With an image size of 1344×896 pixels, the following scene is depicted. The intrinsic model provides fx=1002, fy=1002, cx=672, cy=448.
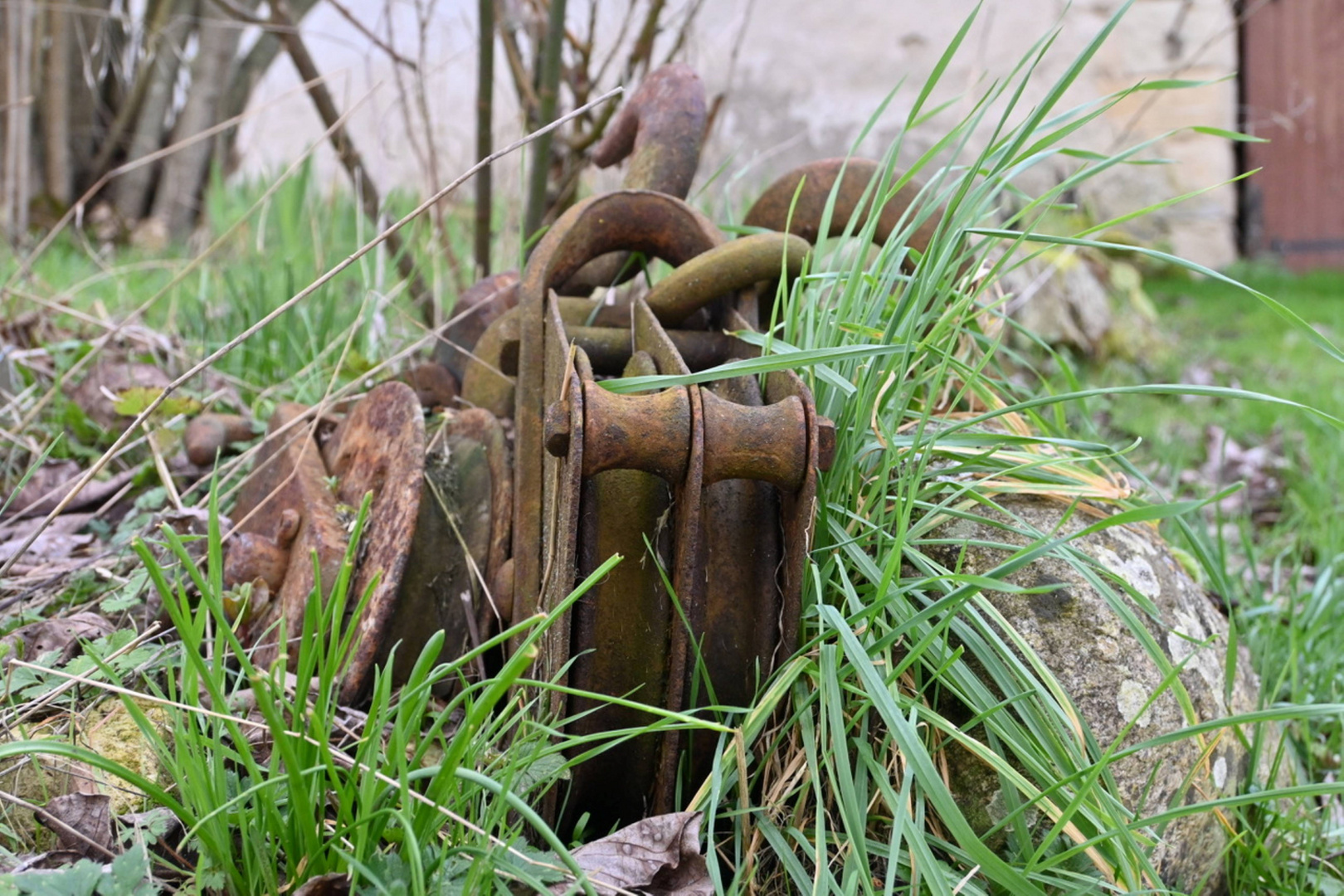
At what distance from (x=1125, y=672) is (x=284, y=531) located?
1.25 meters

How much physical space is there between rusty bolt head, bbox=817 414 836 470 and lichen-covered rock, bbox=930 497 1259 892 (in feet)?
0.66

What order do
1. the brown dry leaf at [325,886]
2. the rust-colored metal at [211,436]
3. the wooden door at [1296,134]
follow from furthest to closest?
the wooden door at [1296,134]
the rust-colored metal at [211,436]
the brown dry leaf at [325,886]

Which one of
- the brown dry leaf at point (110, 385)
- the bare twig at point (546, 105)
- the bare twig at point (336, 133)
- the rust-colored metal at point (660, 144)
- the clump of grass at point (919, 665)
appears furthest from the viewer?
the bare twig at point (336, 133)

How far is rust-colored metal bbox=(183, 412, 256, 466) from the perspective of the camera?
197cm

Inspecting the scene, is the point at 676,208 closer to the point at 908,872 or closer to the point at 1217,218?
the point at 908,872

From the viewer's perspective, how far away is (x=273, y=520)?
1656mm

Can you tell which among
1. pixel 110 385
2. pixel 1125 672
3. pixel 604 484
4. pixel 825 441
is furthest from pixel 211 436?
pixel 1125 672

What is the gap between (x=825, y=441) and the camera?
3.80 feet

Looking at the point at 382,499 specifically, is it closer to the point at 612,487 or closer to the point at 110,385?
the point at 612,487

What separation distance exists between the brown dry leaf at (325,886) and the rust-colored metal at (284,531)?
453 mm

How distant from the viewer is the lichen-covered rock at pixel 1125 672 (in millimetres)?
1265

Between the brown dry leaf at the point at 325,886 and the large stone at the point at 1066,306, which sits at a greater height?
the large stone at the point at 1066,306

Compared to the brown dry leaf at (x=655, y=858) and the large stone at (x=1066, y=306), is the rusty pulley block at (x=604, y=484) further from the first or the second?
the large stone at (x=1066, y=306)

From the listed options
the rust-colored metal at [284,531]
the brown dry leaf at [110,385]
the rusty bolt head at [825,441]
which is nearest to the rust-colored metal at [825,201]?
the rusty bolt head at [825,441]
